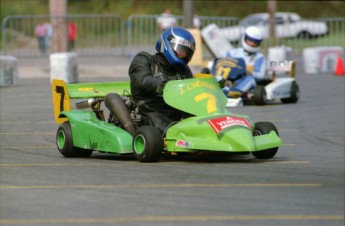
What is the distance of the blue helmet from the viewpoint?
12531 mm

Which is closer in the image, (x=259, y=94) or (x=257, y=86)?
(x=259, y=94)

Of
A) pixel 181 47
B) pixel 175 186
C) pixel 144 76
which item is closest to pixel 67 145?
pixel 144 76

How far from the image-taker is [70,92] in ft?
43.9

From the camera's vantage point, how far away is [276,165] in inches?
460

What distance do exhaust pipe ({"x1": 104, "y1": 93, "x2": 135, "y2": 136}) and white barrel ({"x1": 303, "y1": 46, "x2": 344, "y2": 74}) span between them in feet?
66.6

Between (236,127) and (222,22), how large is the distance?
79.7 ft

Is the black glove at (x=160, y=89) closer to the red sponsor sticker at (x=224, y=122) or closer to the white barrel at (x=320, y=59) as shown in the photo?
the red sponsor sticker at (x=224, y=122)

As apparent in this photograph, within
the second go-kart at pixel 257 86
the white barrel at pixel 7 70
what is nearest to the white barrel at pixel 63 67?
the white barrel at pixel 7 70

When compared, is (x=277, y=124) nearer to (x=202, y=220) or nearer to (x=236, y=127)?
(x=236, y=127)

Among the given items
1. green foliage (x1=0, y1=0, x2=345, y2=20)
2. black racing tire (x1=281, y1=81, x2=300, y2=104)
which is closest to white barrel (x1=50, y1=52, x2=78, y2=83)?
black racing tire (x1=281, y1=81, x2=300, y2=104)

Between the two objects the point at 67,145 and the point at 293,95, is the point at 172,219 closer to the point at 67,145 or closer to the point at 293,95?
the point at 67,145

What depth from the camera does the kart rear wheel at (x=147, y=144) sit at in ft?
37.7

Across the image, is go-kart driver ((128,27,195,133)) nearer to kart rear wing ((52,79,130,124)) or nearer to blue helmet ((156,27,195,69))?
blue helmet ((156,27,195,69))

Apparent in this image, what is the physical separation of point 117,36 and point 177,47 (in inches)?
733
